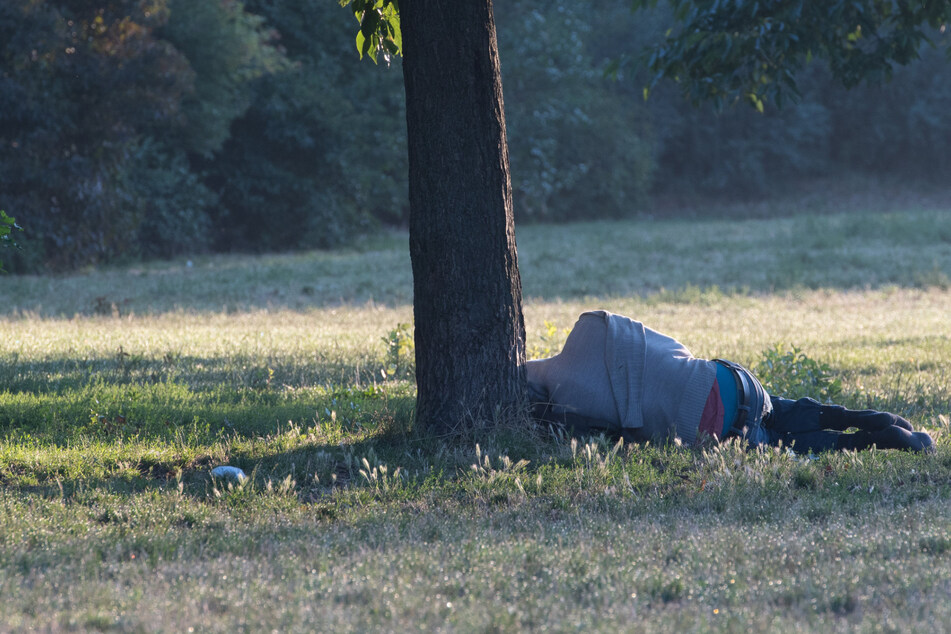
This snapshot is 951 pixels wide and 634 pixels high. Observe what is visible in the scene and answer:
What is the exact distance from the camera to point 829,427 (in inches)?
218

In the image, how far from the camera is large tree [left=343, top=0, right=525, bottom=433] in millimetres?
5309

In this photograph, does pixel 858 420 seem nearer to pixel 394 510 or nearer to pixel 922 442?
pixel 922 442

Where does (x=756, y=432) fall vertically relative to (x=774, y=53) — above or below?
below

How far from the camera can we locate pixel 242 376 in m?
7.62

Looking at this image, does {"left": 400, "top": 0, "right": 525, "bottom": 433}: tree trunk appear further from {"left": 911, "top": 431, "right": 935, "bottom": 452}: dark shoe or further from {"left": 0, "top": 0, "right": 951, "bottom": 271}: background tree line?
{"left": 0, "top": 0, "right": 951, "bottom": 271}: background tree line

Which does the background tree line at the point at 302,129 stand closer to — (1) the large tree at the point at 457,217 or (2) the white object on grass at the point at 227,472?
(1) the large tree at the point at 457,217

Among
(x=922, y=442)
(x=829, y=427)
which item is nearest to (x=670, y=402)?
(x=829, y=427)

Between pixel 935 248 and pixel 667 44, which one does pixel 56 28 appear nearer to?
pixel 667 44

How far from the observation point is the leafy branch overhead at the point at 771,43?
28.7ft

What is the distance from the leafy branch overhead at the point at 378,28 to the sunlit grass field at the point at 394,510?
228 cm

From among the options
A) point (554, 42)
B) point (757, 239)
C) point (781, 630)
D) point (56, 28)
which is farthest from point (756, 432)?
point (554, 42)

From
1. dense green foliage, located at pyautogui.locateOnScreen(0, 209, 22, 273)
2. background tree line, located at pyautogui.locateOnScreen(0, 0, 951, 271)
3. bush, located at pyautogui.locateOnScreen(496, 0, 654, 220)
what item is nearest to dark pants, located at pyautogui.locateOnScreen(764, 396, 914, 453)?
dense green foliage, located at pyautogui.locateOnScreen(0, 209, 22, 273)

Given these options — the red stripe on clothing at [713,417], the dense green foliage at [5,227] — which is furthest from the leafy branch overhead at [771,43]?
the dense green foliage at [5,227]

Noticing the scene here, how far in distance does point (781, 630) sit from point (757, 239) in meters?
24.3
